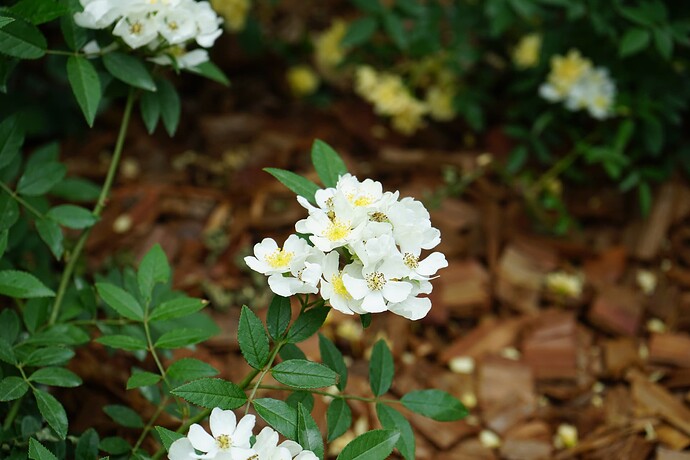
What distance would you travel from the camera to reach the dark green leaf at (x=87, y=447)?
4.46ft

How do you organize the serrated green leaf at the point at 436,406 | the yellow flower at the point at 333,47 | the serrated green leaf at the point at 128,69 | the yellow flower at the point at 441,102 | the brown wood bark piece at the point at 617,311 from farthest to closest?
the yellow flower at the point at 333,47 < the yellow flower at the point at 441,102 < the brown wood bark piece at the point at 617,311 < the serrated green leaf at the point at 128,69 < the serrated green leaf at the point at 436,406

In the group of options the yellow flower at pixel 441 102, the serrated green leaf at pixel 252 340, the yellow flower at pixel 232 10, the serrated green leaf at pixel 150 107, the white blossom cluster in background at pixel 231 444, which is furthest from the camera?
the yellow flower at pixel 441 102

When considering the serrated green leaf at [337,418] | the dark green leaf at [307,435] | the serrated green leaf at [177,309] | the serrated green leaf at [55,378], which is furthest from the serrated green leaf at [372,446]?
the serrated green leaf at [55,378]

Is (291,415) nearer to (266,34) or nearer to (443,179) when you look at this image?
(443,179)

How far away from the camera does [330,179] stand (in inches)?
56.1

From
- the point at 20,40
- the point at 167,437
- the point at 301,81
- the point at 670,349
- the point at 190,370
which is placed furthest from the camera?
the point at 301,81

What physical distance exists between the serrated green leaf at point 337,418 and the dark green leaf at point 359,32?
4.51 feet

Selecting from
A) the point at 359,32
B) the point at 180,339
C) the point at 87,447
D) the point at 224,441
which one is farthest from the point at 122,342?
the point at 359,32

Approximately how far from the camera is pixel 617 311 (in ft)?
7.48

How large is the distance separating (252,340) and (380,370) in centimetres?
34

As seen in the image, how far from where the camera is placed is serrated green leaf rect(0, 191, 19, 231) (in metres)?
1.51

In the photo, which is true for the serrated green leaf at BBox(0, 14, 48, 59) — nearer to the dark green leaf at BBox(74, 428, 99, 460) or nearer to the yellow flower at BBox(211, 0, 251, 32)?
the dark green leaf at BBox(74, 428, 99, 460)

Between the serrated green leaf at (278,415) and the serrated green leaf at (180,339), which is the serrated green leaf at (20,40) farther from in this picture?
the serrated green leaf at (278,415)

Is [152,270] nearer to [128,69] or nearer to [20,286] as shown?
[20,286]
